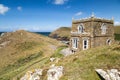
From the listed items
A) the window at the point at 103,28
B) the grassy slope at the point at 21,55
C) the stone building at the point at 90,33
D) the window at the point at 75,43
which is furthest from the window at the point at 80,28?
the grassy slope at the point at 21,55

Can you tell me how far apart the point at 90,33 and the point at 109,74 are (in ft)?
62.0

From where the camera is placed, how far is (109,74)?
1661 centimetres

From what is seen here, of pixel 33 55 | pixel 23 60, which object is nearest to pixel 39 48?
pixel 33 55

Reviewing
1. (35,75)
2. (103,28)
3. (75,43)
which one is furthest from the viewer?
(75,43)

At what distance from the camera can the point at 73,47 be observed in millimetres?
→ 39719

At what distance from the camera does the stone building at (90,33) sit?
113 feet

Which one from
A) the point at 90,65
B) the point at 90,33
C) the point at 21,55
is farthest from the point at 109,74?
the point at 21,55

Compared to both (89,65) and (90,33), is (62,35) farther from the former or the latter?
(89,65)

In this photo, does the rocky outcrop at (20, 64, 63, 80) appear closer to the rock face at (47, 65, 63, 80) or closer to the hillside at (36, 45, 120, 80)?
the rock face at (47, 65, 63, 80)

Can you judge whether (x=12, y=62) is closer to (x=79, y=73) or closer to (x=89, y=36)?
(x=89, y=36)

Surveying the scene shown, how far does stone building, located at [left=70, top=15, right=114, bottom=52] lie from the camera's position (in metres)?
34.6

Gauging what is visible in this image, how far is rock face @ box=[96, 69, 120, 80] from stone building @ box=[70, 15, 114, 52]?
18.0 m

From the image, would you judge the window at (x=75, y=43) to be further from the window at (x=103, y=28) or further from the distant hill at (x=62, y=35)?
the distant hill at (x=62, y=35)

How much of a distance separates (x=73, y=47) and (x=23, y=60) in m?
21.8
